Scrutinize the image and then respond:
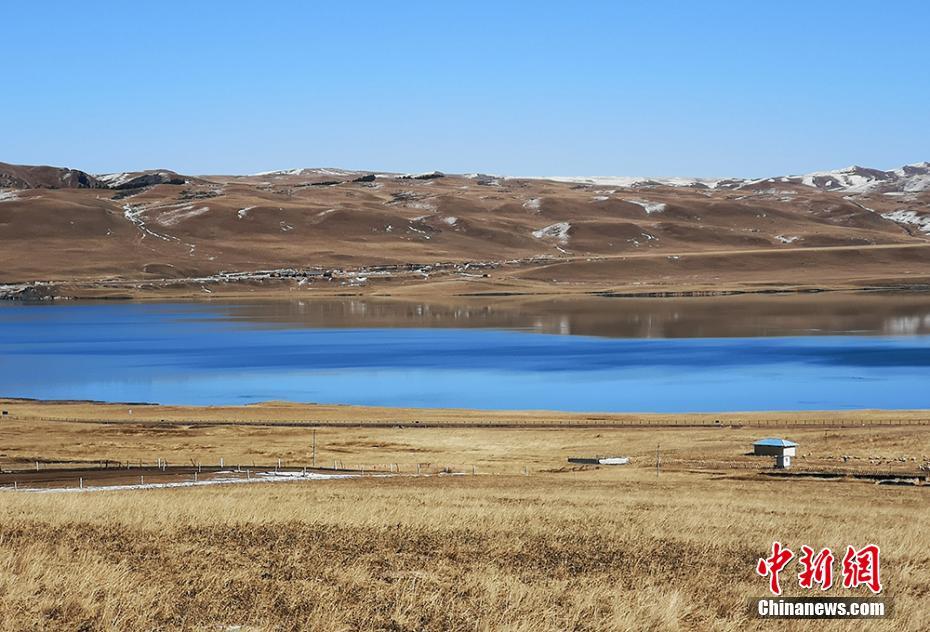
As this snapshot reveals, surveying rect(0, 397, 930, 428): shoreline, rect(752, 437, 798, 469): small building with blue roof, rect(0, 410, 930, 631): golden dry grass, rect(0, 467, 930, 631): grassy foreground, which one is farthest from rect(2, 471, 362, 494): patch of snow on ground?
rect(0, 397, 930, 428): shoreline

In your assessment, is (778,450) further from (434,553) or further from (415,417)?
(434,553)

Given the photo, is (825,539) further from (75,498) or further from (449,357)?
(449,357)

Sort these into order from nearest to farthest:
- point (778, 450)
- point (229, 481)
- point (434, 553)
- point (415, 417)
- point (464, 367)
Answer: point (434, 553) → point (229, 481) → point (778, 450) → point (415, 417) → point (464, 367)

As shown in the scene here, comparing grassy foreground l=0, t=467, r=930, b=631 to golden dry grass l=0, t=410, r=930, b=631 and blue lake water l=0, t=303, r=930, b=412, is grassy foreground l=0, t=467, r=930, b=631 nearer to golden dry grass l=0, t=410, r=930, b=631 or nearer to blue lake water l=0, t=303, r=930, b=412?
golden dry grass l=0, t=410, r=930, b=631

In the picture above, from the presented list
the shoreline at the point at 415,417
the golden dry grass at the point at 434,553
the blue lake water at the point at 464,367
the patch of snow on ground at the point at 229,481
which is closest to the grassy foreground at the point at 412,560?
the golden dry grass at the point at 434,553

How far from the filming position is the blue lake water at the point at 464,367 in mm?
79875

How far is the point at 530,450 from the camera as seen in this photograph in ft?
177

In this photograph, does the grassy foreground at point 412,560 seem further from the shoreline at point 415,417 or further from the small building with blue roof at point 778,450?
the shoreline at point 415,417

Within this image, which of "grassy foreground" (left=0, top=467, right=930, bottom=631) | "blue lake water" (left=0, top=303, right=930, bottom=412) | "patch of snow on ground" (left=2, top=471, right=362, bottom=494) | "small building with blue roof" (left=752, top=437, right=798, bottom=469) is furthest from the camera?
"blue lake water" (left=0, top=303, right=930, bottom=412)

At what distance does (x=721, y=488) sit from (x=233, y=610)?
2518 cm

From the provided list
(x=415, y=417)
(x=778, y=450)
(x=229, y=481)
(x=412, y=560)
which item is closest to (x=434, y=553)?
(x=412, y=560)

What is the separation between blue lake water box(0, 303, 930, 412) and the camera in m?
79.9

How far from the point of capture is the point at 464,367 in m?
98.4

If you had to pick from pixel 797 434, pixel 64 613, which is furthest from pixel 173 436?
pixel 64 613
